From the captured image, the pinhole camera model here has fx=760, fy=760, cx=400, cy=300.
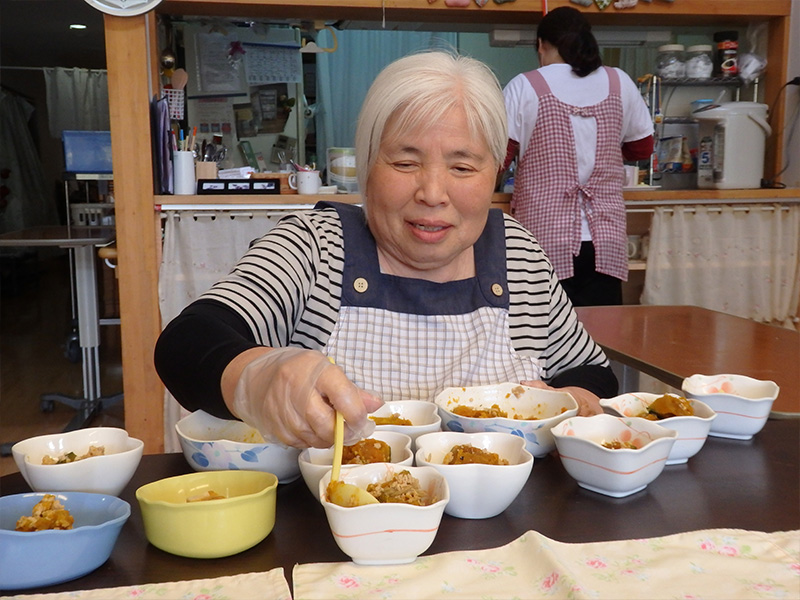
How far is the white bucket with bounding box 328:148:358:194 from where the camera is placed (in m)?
3.37

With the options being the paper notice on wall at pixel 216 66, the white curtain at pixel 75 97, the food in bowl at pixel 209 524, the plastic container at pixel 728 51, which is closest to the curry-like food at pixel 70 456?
the food in bowl at pixel 209 524

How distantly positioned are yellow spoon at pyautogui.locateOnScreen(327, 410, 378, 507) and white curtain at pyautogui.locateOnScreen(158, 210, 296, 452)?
2.31 meters

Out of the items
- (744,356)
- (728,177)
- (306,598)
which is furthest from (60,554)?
(728,177)

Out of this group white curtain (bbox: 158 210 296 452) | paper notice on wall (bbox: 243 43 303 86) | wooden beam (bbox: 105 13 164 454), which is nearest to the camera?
wooden beam (bbox: 105 13 164 454)

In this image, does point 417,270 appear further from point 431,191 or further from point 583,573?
point 583,573

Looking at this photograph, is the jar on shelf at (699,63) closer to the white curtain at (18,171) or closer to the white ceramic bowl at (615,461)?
the white ceramic bowl at (615,461)

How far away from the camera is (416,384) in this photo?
144 cm

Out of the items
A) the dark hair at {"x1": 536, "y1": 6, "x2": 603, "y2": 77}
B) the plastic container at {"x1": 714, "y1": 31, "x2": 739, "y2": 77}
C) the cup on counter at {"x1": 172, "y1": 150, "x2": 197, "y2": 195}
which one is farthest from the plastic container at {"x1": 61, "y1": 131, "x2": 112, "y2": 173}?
the plastic container at {"x1": 714, "y1": 31, "x2": 739, "y2": 77}

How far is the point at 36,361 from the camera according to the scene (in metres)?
5.04

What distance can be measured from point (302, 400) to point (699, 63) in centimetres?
358

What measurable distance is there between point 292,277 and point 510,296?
449 millimetres

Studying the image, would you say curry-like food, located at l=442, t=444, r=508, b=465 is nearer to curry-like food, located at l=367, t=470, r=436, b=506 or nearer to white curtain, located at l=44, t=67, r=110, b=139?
curry-like food, located at l=367, t=470, r=436, b=506

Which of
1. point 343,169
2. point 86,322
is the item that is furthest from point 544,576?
point 86,322

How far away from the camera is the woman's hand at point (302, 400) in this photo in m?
0.84
